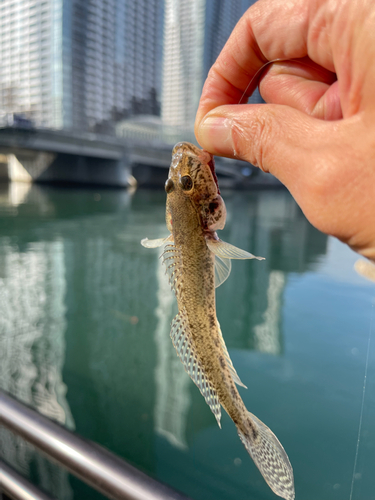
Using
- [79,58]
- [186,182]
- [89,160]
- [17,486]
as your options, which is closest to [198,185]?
[186,182]

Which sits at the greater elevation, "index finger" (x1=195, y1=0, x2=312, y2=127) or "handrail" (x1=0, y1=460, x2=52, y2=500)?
"index finger" (x1=195, y1=0, x2=312, y2=127)

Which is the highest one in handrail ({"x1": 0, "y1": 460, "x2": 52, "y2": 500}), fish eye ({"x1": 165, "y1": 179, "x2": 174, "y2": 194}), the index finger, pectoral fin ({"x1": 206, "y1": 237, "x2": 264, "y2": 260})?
the index finger

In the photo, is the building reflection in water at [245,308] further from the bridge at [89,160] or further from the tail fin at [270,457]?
the bridge at [89,160]

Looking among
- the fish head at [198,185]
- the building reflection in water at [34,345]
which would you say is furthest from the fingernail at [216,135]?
the building reflection in water at [34,345]

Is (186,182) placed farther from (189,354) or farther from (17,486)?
(17,486)

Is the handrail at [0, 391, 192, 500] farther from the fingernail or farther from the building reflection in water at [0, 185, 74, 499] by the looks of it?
the building reflection in water at [0, 185, 74, 499]

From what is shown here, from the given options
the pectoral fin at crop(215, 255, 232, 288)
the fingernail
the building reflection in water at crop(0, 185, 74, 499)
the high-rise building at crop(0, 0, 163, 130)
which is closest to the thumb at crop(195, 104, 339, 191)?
the fingernail
